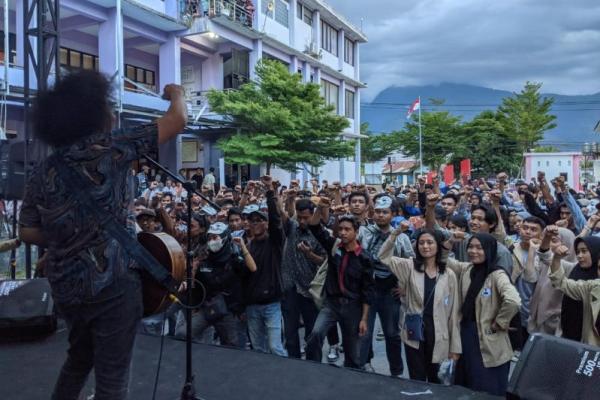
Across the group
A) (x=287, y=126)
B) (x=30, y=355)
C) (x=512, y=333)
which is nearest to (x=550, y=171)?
(x=287, y=126)

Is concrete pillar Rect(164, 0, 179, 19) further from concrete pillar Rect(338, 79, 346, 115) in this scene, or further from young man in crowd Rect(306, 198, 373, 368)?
young man in crowd Rect(306, 198, 373, 368)

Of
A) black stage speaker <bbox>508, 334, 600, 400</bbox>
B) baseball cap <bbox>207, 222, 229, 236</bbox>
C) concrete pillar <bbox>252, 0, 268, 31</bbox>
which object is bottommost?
black stage speaker <bbox>508, 334, 600, 400</bbox>

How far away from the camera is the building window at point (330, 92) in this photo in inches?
1152

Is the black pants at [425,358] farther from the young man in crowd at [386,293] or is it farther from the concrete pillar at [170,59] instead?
the concrete pillar at [170,59]

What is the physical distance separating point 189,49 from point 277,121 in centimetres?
Result: 536

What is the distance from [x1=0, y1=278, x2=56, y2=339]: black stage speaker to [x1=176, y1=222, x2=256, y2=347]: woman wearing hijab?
4.64ft

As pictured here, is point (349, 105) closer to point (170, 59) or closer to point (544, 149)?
point (170, 59)

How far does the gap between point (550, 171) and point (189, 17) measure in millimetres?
20881

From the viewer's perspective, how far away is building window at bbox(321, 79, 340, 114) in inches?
1152

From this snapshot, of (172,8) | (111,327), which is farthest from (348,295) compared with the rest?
(172,8)

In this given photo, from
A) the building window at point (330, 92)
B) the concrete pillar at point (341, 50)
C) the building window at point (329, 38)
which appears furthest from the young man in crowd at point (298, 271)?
the concrete pillar at point (341, 50)

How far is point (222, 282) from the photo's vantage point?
448 cm

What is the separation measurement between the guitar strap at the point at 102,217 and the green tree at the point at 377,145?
38571mm

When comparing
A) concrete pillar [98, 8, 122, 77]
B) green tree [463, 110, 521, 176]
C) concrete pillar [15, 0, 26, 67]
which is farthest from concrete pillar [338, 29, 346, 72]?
concrete pillar [15, 0, 26, 67]
